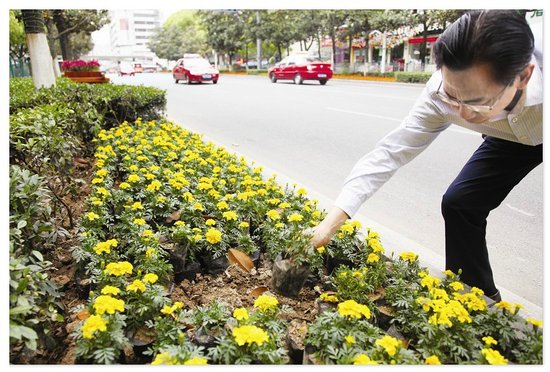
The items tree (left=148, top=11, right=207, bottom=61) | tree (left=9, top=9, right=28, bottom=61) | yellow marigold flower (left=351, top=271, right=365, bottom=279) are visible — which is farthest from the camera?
tree (left=9, top=9, right=28, bottom=61)

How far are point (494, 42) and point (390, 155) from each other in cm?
65

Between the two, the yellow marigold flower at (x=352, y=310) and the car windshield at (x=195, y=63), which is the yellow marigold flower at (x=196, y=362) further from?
the car windshield at (x=195, y=63)

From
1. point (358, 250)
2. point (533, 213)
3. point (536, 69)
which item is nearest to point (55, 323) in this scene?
point (358, 250)

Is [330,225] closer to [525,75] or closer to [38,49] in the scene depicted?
[525,75]

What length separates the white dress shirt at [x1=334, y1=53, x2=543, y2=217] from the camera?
162cm

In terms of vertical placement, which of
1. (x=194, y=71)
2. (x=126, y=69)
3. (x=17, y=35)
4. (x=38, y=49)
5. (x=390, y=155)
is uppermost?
(x=17, y=35)

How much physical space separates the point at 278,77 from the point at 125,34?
15.8m

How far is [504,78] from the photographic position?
49.5 inches

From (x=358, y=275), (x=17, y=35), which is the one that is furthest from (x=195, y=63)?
(x=358, y=275)

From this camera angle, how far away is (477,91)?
4.29ft

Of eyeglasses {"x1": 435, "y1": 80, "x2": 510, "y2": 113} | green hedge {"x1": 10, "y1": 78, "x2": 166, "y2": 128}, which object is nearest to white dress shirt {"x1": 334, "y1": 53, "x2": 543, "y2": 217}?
eyeglasses {"x1": 435, "y1": 80, "x2": 510, "y2": 113}

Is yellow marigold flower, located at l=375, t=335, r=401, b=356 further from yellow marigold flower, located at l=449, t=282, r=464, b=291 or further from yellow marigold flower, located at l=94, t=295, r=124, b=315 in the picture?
yellow marigold flower, located at l=94, t=295, r=124, b=315

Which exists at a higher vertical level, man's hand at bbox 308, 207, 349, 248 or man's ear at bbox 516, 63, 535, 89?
man's ear at bbox 516, 63, 535, 89

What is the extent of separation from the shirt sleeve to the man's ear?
0.37 m
